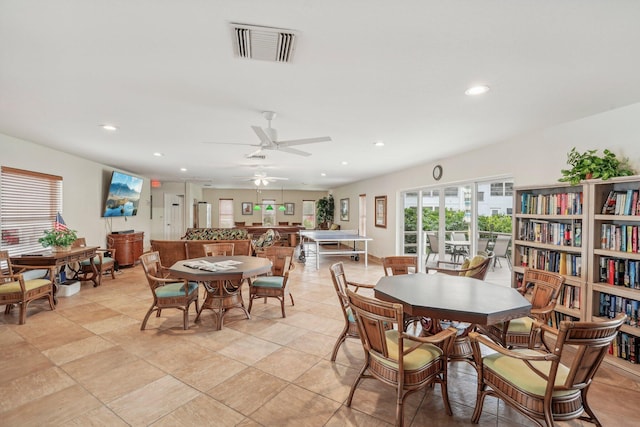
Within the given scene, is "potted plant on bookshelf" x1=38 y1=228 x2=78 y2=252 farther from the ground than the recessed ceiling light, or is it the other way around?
the recessed ceiling light

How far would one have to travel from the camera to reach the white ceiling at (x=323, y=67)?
1598mm

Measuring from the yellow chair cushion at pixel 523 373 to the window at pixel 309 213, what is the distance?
42.6ft

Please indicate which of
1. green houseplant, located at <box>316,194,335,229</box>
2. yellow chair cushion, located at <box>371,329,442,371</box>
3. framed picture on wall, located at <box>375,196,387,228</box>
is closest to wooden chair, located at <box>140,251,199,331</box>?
yellow chair cushion, located at <box>371,329,442,371</box>

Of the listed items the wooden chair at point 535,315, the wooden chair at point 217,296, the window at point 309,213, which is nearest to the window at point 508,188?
the wooden chair at point 535,315

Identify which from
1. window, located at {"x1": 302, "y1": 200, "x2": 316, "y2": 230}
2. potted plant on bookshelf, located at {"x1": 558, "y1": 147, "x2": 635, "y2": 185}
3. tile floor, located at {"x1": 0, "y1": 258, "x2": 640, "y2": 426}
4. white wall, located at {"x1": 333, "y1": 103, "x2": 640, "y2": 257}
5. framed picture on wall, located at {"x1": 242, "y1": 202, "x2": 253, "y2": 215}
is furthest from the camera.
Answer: window, located at {"x1": 302, "y1": 200, "x2": 316, "y2": 230}

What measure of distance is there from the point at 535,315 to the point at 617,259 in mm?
1104

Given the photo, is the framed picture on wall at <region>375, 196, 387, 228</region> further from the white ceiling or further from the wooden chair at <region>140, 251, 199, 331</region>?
the wooden chair at <region>140, 251, 199, 331</region>

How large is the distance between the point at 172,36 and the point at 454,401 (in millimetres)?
3227

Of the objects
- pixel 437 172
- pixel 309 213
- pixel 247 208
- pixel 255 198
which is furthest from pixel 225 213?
pixel 437 172

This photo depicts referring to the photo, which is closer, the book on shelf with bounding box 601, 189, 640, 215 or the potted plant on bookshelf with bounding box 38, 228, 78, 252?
the book on shelf with bounding box 601, 189, 640, 215

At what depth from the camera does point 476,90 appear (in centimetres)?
258

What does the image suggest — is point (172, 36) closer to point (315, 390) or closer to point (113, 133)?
point (315, 390)

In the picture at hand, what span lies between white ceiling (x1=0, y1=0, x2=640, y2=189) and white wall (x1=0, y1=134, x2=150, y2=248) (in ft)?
1.73

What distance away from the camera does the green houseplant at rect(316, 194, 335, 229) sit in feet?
44.6
